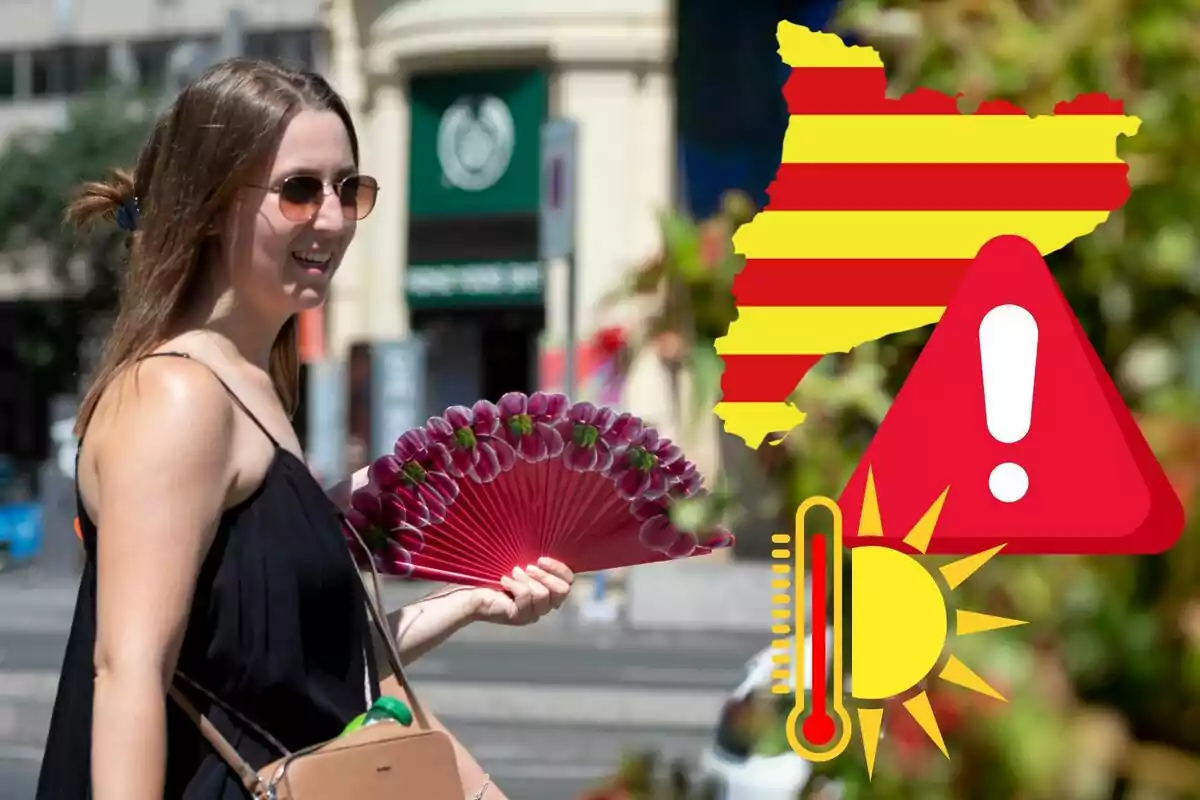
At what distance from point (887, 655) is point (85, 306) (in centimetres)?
3076

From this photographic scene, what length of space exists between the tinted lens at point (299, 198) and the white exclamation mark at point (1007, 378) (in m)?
0.74

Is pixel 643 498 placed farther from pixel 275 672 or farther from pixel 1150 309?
pixel 1150 309

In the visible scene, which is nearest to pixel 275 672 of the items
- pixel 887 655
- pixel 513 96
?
pixel 887 655

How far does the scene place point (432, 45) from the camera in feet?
76.4

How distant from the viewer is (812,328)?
60.4 inches

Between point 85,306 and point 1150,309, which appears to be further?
point 85,306

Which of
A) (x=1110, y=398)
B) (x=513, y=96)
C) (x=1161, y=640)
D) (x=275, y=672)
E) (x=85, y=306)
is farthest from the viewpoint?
(x=85, y=306)

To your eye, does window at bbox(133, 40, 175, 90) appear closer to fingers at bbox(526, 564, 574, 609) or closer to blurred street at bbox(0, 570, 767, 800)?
blurred street at bbox(0, 570, 767, 800)

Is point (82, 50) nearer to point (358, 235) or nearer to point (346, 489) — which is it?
point (358, 235)

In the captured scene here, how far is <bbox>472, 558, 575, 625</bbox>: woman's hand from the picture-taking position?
214cm

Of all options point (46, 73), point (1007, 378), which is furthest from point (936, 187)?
point (46, 73)

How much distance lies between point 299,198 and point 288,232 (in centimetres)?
4

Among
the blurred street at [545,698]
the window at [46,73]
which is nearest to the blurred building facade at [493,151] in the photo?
the blurred street at [545,698]

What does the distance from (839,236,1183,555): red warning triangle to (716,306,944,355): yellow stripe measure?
38mm
